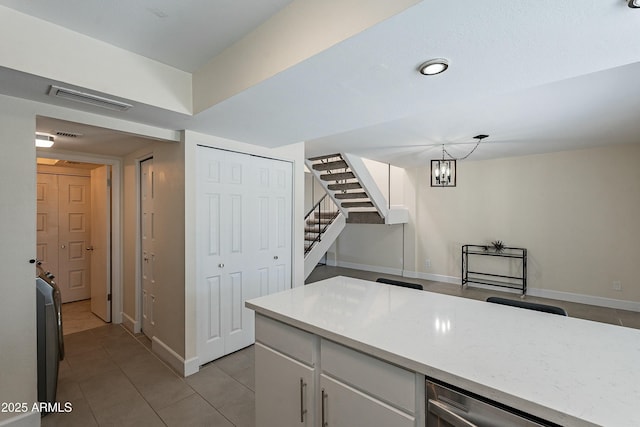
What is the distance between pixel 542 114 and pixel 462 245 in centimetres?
345

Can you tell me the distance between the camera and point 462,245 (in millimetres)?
6008

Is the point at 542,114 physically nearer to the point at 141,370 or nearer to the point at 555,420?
the point at 555,420

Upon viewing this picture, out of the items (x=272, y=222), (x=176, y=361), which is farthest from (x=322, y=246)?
(x=176, y=361)

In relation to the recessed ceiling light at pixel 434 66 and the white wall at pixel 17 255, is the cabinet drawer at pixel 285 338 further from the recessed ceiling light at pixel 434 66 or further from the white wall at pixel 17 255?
the white wall at pixel 17 255

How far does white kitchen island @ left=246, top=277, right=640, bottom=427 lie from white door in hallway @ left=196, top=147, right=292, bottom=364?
130cm

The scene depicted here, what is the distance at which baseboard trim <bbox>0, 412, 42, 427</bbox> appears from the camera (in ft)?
6.35

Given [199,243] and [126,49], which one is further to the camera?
[199,243]

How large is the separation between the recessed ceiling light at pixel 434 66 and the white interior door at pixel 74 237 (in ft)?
18.1

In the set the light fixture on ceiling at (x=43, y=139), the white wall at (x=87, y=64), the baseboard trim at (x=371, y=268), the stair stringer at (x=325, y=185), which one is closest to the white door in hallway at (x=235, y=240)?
the white wall at (x=87, y=64)

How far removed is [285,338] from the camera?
1.61m

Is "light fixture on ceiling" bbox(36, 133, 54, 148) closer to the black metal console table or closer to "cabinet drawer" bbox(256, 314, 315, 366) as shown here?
"cabinet drawer" bbox(256, 314, 315, 366)

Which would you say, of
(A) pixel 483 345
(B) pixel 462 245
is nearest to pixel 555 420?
(A) pixel 483 345

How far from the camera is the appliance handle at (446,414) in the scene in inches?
39.8

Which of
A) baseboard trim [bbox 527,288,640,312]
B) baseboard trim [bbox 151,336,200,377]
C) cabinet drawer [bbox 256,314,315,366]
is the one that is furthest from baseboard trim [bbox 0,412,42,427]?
baseboard trim [bbox 527,288,640,312]
